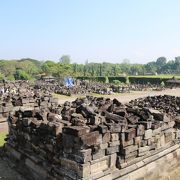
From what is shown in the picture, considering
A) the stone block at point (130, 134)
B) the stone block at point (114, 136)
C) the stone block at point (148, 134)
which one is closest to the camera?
the stone block at point (114, 136)

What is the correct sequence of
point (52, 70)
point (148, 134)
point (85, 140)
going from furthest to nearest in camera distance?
point (52, 70)
point (148, 134)
point (85, 140)

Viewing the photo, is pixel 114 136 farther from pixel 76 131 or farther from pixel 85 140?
pixel 76 131

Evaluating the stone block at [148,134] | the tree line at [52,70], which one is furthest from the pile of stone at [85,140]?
the tree line at [52,70]

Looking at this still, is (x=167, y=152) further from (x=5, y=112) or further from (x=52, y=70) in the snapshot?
(x=52, y=70)

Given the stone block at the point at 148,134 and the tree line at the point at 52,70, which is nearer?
the stone block at the point at 148,134

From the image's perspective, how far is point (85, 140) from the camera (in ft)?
19.8

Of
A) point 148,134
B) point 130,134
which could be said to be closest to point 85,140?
point 130,134

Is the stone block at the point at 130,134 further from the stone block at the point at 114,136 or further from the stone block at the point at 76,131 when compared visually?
the stone block at the point at 76,131

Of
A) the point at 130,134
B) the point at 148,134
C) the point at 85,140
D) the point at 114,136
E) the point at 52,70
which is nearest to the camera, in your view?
the point at 85,140

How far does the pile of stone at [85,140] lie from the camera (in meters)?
6.23

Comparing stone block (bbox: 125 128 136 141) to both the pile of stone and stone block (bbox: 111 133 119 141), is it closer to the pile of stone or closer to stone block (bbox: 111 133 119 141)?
the pile of stone

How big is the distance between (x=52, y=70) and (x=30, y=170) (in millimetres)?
63372

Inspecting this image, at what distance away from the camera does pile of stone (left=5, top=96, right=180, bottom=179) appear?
6.23 m

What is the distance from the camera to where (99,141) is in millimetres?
6348
